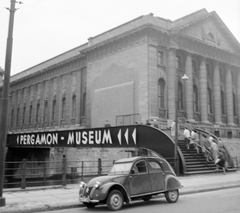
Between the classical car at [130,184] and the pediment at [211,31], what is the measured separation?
26409 mm

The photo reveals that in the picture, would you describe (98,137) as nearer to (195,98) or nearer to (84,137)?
(84,137)

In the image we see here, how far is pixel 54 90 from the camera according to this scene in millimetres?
49844

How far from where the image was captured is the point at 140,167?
437 inches

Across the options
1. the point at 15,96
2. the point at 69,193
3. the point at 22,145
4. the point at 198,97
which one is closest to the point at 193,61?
the point at 198,97

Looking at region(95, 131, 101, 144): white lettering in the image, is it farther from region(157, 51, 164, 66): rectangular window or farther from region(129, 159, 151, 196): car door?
→ region(129, 159, 151, 196): car door

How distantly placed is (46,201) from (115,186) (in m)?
3.14

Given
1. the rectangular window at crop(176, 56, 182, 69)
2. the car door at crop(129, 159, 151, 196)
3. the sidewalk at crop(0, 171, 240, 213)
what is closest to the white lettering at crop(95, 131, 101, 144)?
the sidewalk at crop(0, 171, 240, 213)

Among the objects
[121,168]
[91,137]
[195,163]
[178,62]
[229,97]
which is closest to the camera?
[121,168]

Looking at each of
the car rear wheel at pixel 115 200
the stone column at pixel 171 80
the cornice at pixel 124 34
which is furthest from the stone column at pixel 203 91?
the car rear wheel at pixel 115 200

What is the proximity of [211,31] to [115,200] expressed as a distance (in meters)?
35.4

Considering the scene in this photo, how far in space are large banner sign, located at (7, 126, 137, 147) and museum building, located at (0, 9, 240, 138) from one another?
6876mm

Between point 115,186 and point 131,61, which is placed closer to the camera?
point 115,186

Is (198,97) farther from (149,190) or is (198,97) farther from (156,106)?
(149,190)

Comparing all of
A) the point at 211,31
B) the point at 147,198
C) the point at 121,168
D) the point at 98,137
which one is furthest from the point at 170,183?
the point at 211,31
